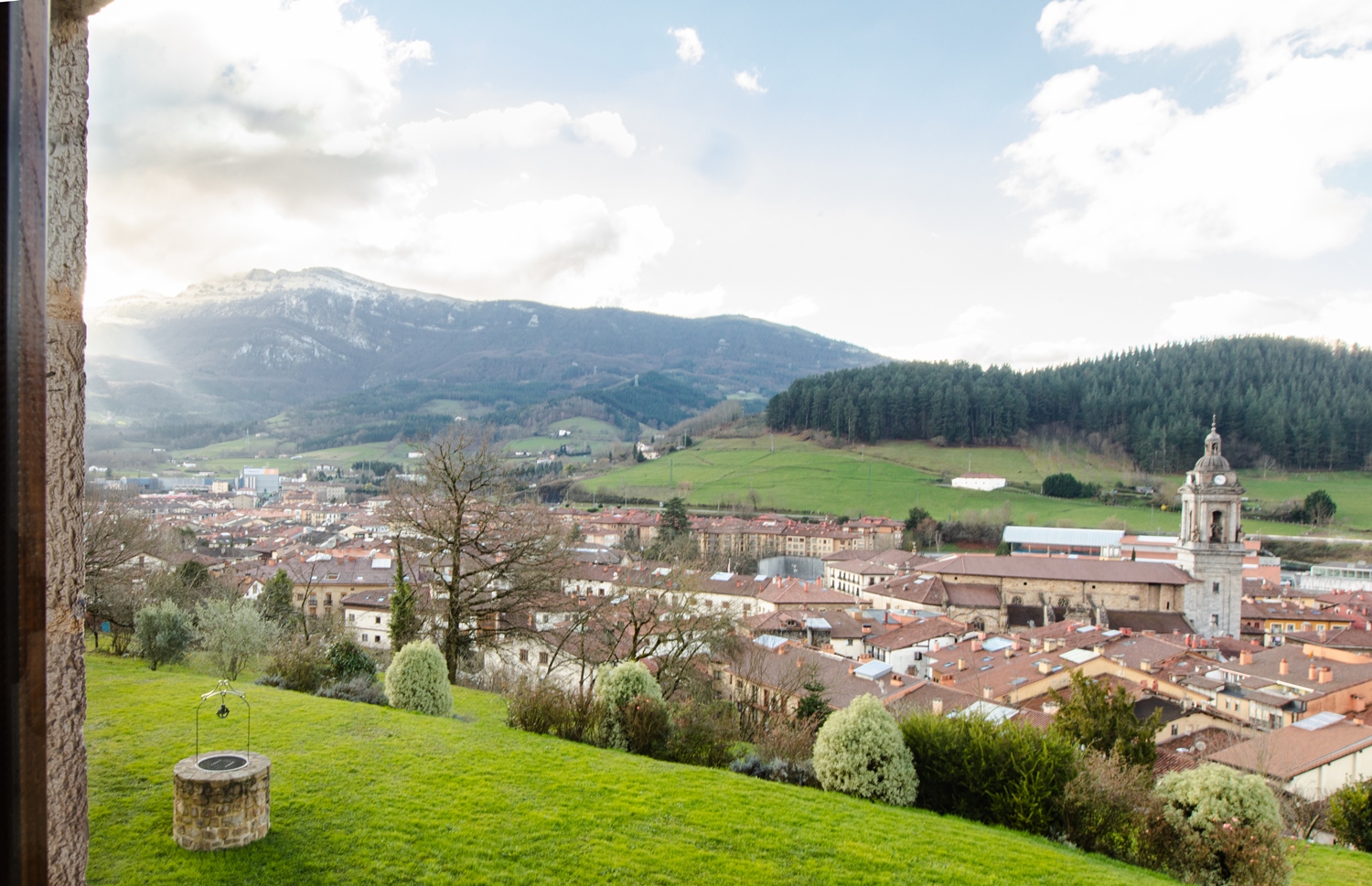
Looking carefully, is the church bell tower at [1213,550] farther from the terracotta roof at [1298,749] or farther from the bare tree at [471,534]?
the bare tree at [471,534]

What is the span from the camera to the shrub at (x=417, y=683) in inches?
513

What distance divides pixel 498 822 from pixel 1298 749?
21991 mm

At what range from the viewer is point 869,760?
10547 millimetres

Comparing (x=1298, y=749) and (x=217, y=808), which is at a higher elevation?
(x=217, y=808)

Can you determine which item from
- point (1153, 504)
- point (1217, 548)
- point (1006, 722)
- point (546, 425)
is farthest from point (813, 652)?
point (546, 425)

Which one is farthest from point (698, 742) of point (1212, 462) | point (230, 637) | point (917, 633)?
point (1212, 462)

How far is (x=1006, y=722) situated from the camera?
11.1m

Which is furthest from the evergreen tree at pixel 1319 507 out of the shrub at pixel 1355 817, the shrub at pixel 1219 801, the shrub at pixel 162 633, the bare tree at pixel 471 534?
the shrub at pixel 162 633

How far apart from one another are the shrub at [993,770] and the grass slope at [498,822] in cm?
60

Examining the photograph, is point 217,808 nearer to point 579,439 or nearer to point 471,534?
point 471,534

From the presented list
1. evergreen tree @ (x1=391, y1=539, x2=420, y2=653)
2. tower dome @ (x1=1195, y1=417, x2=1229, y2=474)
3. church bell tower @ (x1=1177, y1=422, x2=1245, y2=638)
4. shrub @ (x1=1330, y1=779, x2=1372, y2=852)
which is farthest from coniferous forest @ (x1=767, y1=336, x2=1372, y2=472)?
evergreen tree @ (x1=391, y1=539, x2=420, y2=653)

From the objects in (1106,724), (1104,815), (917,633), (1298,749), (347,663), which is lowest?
(917,633)

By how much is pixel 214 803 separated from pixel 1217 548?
5078 centimetres

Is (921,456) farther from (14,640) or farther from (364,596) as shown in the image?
(14,640)
